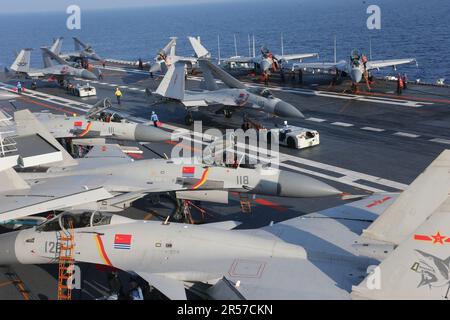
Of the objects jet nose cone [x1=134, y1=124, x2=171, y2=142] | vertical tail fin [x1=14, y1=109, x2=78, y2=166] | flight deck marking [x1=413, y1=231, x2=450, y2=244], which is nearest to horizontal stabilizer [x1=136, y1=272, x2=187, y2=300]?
flight deck marking [x1=413, y1=231, x2=450, y2=244]

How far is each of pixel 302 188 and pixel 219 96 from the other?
20.5 metres

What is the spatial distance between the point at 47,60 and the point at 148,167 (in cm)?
4568

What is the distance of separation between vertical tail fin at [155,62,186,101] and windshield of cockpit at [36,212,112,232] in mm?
24597

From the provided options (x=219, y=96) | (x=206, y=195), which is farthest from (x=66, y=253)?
(x=219, y=96)

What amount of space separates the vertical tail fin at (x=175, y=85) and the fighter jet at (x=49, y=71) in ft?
62.7

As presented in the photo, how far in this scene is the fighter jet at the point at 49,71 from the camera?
58719 mm

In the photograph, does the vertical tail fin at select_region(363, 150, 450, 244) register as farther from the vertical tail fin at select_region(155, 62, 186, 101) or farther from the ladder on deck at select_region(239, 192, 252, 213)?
the vertical tail fin at select_region(155, 62, 186, 101)

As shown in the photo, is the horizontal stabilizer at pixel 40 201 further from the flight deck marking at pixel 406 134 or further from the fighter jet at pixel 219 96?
the flight deck marking at pixel 406 134

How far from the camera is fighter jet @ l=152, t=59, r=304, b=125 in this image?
37781 millimetres

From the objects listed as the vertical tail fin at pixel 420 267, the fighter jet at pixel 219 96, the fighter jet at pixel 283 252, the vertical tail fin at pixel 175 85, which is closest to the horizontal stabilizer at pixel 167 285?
the fighter jet at pixel 283 252

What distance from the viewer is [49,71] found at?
199 feet

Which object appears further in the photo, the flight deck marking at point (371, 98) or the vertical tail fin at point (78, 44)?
the vertical tail fin at point (78, 44)

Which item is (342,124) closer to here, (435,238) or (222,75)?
(222,75)
